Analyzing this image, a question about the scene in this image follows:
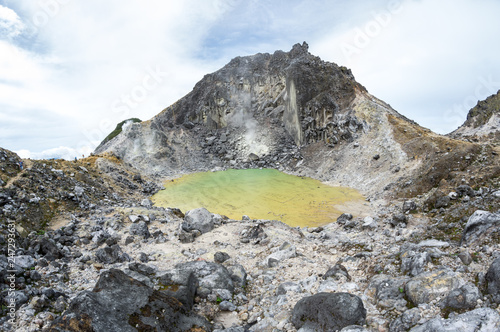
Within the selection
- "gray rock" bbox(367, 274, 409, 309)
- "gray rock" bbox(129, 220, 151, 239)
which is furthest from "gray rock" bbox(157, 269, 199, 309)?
"gray rock" bbox(129, 220, 151, 239)

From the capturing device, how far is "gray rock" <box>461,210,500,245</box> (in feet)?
20.9

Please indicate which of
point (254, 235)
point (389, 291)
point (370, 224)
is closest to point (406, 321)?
point (389, 291)

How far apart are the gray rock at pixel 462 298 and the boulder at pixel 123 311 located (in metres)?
4.44

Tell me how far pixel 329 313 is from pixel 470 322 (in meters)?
2.10

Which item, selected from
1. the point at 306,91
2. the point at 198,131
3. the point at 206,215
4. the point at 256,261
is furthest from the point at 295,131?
the point at 256,261

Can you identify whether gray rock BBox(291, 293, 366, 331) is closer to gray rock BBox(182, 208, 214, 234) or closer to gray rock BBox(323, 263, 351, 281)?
gray rock BBox(323, 263, 351, 281)

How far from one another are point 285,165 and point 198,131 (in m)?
19.6

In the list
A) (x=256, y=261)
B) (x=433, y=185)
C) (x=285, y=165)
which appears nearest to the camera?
(x=256, y=261)

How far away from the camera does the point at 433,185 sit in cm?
1662

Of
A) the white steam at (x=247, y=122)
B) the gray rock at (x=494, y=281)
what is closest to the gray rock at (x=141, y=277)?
the gray rock at (x=494, y=281)

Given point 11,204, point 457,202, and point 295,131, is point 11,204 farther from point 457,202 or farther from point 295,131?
point 295,131

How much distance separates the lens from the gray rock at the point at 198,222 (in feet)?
40.4

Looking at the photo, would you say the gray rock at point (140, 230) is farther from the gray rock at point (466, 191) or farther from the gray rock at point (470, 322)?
the gray rock at point (466, 191)

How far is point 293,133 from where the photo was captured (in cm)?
4244
